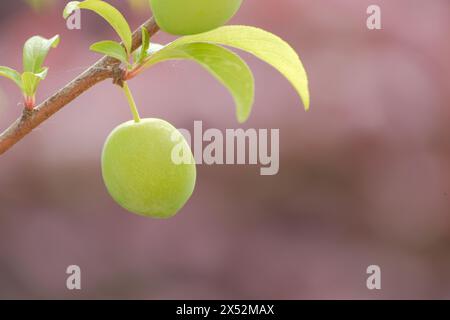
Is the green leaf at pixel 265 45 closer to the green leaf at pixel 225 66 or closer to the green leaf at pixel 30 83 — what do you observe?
the green leaf at pixel 225 66

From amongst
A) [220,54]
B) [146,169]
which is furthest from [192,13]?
[146,169]

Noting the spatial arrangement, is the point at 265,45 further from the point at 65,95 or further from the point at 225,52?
the point at 65,95

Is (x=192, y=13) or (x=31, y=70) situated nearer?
(x=192, y=13)

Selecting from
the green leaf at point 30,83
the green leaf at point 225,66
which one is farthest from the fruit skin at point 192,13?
the green leaf at point 30,83

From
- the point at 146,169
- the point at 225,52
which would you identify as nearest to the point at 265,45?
the point at 225,52

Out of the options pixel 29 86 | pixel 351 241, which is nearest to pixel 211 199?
pixel 351 241

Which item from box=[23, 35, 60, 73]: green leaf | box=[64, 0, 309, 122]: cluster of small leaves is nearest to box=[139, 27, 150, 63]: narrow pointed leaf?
box=[64, 0, 309, 122]: cluster of small leaves

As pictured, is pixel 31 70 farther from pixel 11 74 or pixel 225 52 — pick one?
pixel 225 52
